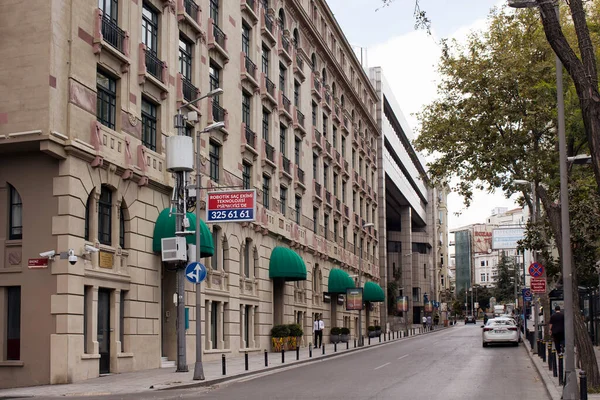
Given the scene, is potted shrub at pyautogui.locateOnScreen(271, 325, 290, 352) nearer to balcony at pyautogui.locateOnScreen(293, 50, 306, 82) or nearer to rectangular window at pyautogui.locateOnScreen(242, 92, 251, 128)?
rectangular window at pyautogui.locateOnScreen(242, 92, 251, 128)

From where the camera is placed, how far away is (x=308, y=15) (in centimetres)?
5197

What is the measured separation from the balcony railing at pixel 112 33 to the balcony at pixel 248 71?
40.1 ft

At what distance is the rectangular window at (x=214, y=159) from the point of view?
34469 mm

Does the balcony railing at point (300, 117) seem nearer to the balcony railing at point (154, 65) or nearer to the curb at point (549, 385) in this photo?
the balcony railing at point (154, 65)

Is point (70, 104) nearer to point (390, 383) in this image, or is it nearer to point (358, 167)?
point (390, 383)

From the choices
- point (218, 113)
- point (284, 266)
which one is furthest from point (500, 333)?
point (218, 113)

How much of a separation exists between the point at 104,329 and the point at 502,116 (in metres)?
16.6

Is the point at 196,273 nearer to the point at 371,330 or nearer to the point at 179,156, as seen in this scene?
the point at 179,156

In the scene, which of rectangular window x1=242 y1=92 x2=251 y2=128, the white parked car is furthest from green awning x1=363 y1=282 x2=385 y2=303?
rectangular window x1=242 y1=92 x2=251 y2=128

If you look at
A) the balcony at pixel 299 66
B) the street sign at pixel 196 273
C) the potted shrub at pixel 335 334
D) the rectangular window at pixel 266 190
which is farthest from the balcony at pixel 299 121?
the street sign at pixel 196 273

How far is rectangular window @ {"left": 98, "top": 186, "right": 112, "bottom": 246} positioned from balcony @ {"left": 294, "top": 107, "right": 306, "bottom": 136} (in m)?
23.2

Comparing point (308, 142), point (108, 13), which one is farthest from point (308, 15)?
point (108, 13)

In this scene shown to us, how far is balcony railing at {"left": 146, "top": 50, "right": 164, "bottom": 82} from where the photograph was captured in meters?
28.6

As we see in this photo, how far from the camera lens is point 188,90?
1259 inches
